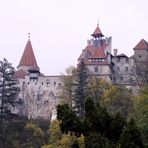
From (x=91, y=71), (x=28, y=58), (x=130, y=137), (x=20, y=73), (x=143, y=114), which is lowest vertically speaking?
(x=130, y=137)

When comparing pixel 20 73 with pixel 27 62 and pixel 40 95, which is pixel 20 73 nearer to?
Result: pixel 27 62

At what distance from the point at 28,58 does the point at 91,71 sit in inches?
522

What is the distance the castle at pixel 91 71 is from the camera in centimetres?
7394

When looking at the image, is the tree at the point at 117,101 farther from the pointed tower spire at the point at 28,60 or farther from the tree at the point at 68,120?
the pointed tower spire at the point at 28,60

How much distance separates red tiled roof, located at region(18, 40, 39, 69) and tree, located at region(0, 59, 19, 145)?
75.5ft

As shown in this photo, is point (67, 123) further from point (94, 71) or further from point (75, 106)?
point (94, 71)

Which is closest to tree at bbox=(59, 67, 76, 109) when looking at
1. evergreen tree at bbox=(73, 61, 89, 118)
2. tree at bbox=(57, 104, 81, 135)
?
evergreen tree at bbox=(73, 61, 89, 118)

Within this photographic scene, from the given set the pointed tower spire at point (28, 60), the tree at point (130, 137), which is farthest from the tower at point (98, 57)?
the tree at point (130, 137)

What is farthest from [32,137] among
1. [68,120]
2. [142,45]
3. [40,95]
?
[142,45]

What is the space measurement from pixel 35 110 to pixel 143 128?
36602 millimetres

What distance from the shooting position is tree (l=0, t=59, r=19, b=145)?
2155 inches

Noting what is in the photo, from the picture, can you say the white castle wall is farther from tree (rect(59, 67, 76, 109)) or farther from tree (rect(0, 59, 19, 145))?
tree (rect(0, 59, 19, 145))

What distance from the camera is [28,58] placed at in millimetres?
85000

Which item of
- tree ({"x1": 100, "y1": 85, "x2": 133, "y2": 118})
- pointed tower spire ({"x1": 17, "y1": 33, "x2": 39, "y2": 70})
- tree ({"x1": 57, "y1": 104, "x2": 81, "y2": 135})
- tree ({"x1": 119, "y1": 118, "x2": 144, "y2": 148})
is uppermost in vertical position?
pointed tower spire ({"x1": 17, "y1": 33, "x2": 39, "y2": 70})
